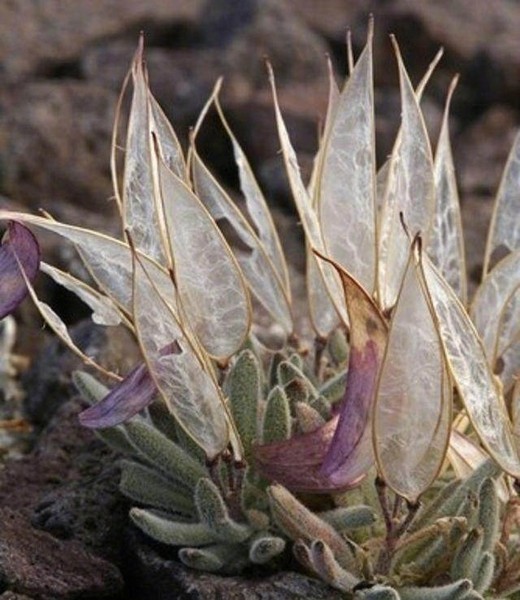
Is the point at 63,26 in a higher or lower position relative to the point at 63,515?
lower

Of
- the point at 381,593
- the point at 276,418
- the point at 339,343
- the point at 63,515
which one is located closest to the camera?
the point at 381,593

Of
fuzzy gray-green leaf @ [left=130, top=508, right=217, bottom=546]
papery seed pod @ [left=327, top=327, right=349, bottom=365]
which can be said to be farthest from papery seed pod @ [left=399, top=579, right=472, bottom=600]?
papery seed pod @ [left=327, top=327, right=349, bottom=365]

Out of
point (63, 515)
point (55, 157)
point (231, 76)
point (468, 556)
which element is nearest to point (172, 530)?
point (63, 515)

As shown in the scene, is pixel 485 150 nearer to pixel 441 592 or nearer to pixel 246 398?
pixel 246 398

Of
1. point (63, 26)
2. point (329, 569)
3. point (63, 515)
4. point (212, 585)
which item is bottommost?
point (63, 26)

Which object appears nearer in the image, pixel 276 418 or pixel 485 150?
pixel 276 418

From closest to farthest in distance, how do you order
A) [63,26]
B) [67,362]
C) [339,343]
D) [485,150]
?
[339,343], [67,362], [485,150], [63,26]

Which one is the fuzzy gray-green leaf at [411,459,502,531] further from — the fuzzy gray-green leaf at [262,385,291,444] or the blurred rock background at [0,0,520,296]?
the blurred rock background at [0,0,520,296]
